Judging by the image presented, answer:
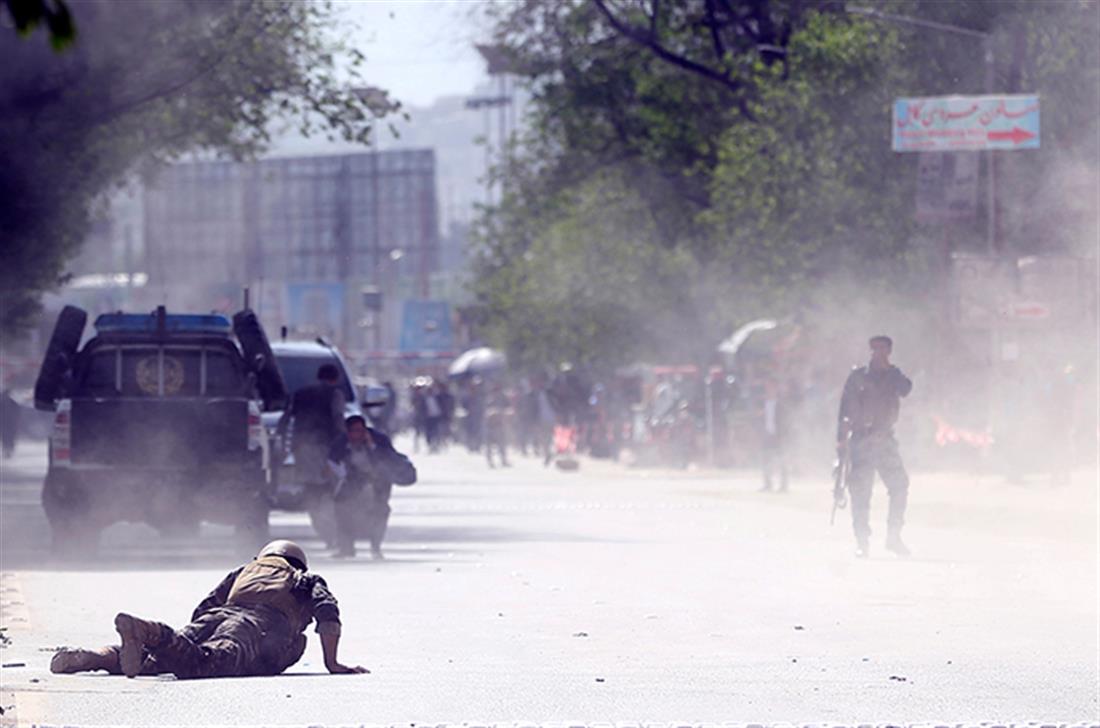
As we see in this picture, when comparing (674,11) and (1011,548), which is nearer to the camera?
(1011,548)

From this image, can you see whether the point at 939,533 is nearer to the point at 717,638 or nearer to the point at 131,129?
the point at 717,638

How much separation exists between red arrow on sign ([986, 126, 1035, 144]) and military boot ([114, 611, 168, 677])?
704 inches

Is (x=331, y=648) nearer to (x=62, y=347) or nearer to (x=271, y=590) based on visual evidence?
(x=271, y=590)

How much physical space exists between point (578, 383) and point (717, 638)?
129 feet

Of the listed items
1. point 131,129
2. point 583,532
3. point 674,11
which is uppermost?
point 674,11

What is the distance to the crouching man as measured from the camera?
884 cm

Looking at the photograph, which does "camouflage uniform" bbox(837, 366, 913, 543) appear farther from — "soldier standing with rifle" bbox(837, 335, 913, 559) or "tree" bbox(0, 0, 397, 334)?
"tree" bbox(0, 0, 397, 334)

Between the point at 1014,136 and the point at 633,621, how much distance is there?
14.6 m

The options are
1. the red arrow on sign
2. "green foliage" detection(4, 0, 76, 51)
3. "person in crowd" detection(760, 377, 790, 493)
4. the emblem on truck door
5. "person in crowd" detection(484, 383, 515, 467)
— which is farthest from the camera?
"person in crowd" detection(484, 383, 515, 467)

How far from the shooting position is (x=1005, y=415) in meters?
27.9

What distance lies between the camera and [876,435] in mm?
16922

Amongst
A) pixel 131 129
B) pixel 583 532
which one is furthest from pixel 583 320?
pixel 583 532

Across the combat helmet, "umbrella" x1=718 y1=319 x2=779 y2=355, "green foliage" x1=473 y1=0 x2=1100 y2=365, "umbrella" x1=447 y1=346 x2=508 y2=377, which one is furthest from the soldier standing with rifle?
"umbrella" x1=447 y1=346 x2=508 y2=377

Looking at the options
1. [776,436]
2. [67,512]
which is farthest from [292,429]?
[776,436]
